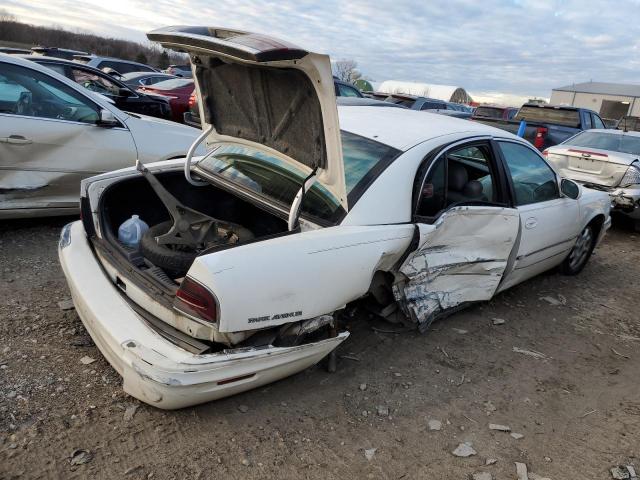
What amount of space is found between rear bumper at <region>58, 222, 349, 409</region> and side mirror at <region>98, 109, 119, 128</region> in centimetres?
248

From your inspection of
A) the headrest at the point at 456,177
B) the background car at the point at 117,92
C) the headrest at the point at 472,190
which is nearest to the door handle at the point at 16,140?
the headrest at the point at 456,177

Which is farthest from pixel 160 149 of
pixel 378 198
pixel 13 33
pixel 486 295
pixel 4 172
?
pixel 13 33

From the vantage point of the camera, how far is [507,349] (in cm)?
357

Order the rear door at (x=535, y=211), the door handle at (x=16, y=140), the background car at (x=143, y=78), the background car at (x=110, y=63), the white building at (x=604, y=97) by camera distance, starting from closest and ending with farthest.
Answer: the rear door at (x=535, y=211)
the door handle at (x=16, y=140)
the background car at (x=143, y=78)
the background car at (x=110, y=63)
the white building at (x=604, y=97)

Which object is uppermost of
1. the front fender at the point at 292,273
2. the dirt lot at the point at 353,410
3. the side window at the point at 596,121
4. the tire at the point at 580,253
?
the side window at the point at 596,121

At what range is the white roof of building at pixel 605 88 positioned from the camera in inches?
2146

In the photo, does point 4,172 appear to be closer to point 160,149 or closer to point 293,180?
point 160,149

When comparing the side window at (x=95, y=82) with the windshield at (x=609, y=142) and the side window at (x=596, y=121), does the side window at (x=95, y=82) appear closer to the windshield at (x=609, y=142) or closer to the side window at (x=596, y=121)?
the windshield at (x=609, y=142)

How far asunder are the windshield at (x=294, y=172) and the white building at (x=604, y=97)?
55.8 metres

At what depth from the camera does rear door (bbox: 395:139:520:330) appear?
10.0ft

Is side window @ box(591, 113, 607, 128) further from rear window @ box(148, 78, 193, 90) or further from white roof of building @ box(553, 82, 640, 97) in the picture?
white roof of building @ box(553, 82, 640, 97)

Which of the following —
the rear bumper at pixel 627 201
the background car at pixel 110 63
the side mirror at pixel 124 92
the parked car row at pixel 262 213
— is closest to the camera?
the parked car row at pixel 262 213

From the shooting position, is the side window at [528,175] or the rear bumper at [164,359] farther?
the side window at [528,175]

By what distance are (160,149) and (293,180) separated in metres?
2.69
